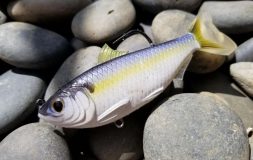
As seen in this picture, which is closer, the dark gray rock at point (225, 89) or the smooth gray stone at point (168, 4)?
the dark gray rock at point (225, 89)

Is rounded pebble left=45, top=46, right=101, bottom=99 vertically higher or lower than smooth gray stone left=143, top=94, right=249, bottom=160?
higher

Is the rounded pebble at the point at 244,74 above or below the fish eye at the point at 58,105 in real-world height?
below

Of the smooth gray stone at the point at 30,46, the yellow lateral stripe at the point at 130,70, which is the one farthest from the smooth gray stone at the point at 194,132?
the smooth gray stone at the point at 30,46

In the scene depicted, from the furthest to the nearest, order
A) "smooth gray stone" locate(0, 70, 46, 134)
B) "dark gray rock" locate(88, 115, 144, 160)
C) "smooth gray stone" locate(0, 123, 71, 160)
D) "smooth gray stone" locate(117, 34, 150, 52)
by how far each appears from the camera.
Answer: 1. "smooth gray stone" locate(117, 34, 150, 52)
2. "smooth gray stone" locate(0, 70, 46, 134)
3. "dark gray rock" locate(88, 115, 144, 160)
4. "smooth gray stone" locate(0, 123, 71, 160)

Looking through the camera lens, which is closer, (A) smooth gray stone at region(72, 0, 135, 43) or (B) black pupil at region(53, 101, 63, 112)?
(B) black pupil at region(53, 101, 63, 112)

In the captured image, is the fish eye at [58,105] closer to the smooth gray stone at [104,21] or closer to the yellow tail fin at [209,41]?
the smooth gray stone at [104,21]

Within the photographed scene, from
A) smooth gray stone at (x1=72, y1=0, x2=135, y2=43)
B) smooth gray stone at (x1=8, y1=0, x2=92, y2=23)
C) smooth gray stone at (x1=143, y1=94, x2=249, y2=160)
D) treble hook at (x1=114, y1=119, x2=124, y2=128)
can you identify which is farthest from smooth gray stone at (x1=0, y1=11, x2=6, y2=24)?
smooth gray stone at (x1=143, y1=94, x2=249, y2=160)

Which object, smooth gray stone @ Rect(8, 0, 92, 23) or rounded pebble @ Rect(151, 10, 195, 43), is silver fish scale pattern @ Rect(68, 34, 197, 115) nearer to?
rounded pebble @ Rect(151, 10, 195, 43)
